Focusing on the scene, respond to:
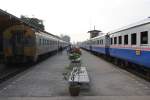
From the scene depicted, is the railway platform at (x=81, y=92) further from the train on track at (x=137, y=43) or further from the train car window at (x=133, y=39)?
the train car window at (x=133, y=39)

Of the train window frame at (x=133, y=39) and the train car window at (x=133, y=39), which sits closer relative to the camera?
the train window frame at (x=133, y=39)

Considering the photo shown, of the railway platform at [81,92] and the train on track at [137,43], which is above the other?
the train on track at [137,43]

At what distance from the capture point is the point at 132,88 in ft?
39.5

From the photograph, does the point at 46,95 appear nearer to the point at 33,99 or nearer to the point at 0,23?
A: the point at 33,99

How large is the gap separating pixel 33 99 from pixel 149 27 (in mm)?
6226

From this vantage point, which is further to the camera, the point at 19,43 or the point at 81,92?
the point at 19,43

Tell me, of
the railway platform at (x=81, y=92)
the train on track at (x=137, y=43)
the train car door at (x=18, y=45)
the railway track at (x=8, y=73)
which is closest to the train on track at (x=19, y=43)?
the train car door at (x=18, y=45)

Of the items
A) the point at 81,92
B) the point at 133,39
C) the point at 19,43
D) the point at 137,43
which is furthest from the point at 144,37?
the point at 19,43

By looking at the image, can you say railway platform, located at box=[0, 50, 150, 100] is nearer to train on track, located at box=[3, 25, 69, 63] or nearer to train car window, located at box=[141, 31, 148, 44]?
train car window, located at box=[141, 31, 148, 44]

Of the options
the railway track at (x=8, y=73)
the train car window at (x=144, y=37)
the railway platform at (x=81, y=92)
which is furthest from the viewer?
the railway track at (x=8, y=73)

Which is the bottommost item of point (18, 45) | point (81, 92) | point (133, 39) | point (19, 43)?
point (81, 92)

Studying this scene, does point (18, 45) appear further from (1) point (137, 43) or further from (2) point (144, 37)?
(2) point (144, 37)

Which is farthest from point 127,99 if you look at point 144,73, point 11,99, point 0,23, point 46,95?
point 0,23

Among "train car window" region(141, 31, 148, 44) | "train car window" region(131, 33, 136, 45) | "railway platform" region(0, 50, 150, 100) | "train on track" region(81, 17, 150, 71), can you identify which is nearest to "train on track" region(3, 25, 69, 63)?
"train on track" region(81, 17, 150, 71)
